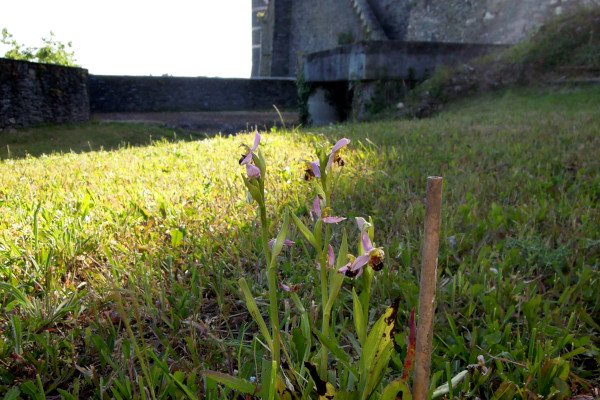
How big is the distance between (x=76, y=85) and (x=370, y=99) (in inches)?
450

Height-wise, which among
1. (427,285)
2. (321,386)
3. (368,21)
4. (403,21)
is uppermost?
(368,21)

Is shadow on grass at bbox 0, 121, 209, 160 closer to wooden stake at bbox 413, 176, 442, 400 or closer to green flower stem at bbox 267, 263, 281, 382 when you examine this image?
green flower stem at bbox 267, 263, 281, 382

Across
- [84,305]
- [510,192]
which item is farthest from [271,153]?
[84,305]

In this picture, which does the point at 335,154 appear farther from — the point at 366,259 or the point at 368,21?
the point at 368,21

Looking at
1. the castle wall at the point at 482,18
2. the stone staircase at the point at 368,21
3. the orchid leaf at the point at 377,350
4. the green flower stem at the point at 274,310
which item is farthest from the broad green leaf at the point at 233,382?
the stone staircase at the point at 368,21

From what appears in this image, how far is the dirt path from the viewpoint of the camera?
1641cm

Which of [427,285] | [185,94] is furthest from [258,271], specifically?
[185,94]

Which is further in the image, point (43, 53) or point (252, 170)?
point (43, 53)

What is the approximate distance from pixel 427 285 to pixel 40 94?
15.7 m

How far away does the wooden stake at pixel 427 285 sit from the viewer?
655mm

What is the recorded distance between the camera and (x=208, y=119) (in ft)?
57.8

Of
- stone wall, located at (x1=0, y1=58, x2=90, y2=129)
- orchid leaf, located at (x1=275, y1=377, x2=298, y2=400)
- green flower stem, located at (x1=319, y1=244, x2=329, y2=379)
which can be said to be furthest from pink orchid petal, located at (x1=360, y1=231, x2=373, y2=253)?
stone wall, located at (x1=0, y1=58, x2=90, y2=129)

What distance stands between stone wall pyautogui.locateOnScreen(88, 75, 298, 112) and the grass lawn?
1651 cm

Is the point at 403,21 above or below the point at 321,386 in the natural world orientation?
above
